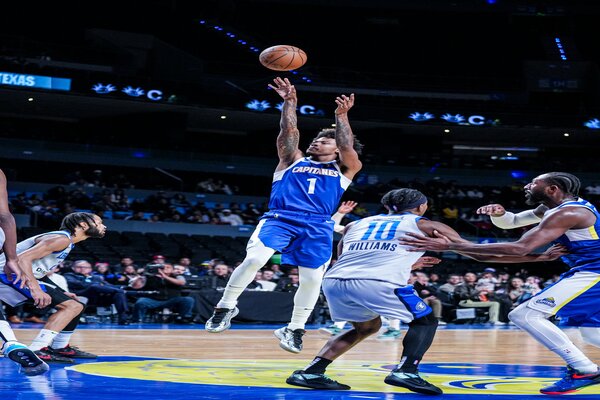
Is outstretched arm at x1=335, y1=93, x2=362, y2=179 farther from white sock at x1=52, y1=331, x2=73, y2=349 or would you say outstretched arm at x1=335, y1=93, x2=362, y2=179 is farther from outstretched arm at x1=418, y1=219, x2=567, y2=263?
white sock at x1=52, y1=331, x2=73, y2=349

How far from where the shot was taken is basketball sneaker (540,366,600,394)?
233 inches

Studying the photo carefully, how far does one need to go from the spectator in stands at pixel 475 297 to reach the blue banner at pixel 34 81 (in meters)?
16.2

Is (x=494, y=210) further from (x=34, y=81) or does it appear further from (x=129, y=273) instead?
(x=34, y=81)

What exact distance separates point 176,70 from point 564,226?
29009 millimetres

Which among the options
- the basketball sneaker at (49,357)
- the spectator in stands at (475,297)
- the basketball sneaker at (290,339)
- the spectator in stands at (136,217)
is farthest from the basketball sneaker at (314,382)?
the spectator in stands at (136,217)

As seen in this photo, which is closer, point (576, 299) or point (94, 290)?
point (576, 299)

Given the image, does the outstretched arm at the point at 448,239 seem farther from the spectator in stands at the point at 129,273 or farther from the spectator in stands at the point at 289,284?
the spectator in stands at the point at 289,284

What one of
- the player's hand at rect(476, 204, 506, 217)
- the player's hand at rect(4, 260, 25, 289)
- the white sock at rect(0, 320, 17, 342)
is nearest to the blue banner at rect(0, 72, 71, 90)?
the white sock at rect(0, 320, 17, 342)

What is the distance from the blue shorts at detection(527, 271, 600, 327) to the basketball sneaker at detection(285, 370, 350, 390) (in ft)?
5.39

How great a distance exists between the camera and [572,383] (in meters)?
5.98

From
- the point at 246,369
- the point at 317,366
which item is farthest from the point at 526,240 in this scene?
the point at 246,369

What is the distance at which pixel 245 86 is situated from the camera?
106 feet

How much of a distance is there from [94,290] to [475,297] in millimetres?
9402

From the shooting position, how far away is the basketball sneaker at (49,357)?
766 cm
